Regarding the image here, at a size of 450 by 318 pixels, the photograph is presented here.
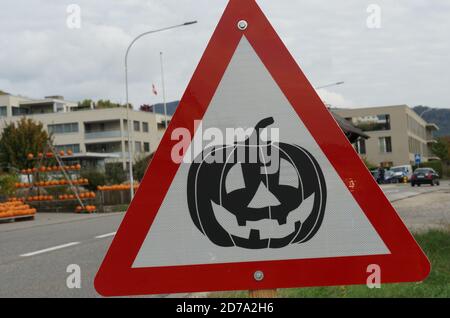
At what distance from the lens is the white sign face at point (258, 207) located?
2277 millimetres

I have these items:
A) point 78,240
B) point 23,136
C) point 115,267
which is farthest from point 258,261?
point 23,136

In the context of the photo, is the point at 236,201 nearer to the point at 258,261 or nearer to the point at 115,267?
the point at 258,261

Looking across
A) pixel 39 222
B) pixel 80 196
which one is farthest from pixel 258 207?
pixel 80 196

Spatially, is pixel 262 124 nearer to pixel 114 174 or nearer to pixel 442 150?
pixel 114 174

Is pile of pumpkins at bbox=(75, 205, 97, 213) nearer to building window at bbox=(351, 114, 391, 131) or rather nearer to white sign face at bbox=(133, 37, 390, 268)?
white sign face at bbox=(133, 37, 390, 268)

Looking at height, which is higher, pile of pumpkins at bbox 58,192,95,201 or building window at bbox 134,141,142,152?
building window at bbox 134,141,142,152

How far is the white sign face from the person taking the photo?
228cm

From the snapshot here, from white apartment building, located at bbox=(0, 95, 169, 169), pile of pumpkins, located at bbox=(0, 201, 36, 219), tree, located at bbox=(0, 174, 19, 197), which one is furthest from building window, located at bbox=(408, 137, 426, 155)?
pile of pumpkins, located at bbox=(0, 201, 36, 219)

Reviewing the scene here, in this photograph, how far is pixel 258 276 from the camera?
7.45 ft

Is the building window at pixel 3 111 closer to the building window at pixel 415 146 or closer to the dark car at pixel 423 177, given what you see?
the building window at pixel 415 146

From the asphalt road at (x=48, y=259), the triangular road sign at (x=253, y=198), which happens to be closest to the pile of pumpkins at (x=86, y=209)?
the asphalt road at (x=48, y=259)

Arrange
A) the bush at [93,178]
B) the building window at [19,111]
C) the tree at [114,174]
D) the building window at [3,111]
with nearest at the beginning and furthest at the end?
1. the bush at [93,178]
2. the tree at [114,174]
3. the building window at [3,111]
4. the building window at [19,111]

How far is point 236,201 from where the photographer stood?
2283mm
